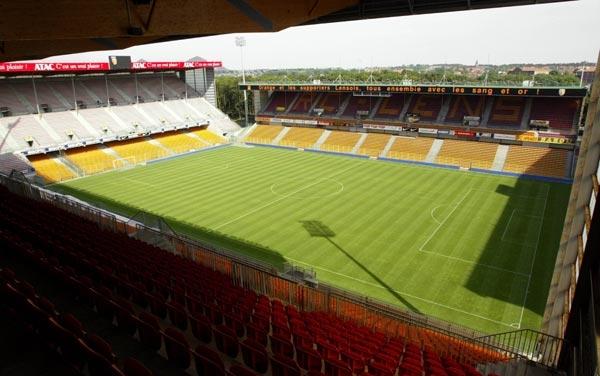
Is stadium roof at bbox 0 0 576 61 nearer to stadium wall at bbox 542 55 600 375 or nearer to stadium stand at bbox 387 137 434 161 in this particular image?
stadium wall at bbox 542 55 600 375

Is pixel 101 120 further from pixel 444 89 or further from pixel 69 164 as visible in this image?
pixel 444 89

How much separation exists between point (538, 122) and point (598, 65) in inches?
1369

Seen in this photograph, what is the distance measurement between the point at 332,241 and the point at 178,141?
34.9m

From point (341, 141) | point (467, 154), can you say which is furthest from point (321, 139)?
point (467, 154)

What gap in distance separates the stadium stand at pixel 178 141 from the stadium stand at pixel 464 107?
3127 centimetres

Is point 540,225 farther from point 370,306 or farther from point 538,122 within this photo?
point 538,122

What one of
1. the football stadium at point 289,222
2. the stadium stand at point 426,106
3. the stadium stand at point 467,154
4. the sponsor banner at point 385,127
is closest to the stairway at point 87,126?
the football stadium at point 289,222

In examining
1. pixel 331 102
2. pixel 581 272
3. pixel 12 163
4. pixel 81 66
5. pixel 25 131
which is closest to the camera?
pixel 581 272

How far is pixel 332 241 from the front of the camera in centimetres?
2223

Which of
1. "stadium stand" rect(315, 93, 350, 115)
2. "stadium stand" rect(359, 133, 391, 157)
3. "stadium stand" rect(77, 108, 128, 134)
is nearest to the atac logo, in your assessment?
"stadium stand" rect(77, 108, 128, 134)

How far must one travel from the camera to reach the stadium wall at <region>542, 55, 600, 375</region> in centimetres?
783

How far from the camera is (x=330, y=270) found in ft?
62.7

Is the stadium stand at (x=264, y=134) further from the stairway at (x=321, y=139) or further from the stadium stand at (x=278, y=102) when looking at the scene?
the stairway at (x=321, y=139)

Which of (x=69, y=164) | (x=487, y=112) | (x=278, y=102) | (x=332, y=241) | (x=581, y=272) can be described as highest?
(x=278, y=102)
